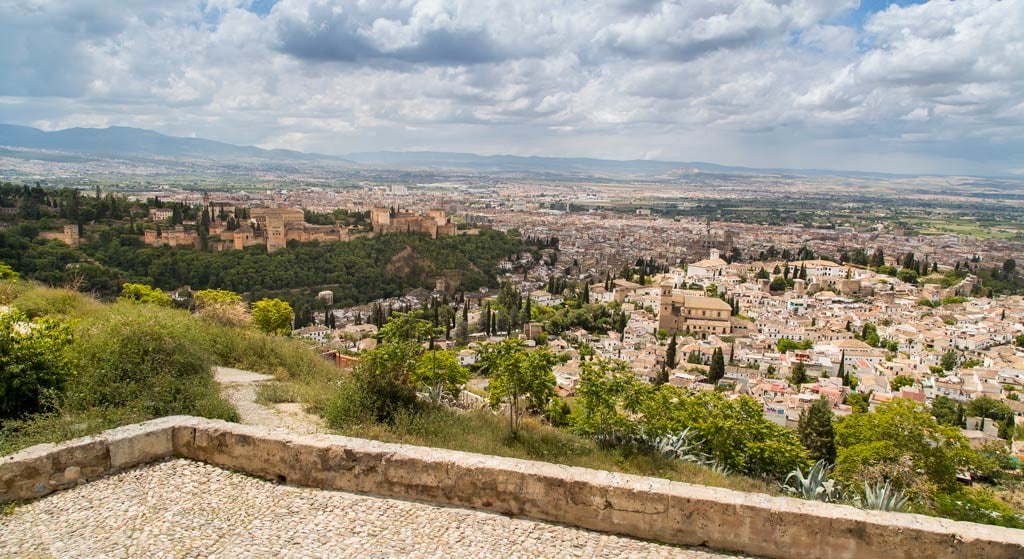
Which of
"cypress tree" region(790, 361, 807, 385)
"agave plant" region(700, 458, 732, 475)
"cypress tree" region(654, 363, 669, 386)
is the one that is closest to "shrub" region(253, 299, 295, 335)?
"agave plant" region(700, 458, 732, 475)

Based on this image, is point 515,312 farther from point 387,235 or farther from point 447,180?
point 447,180

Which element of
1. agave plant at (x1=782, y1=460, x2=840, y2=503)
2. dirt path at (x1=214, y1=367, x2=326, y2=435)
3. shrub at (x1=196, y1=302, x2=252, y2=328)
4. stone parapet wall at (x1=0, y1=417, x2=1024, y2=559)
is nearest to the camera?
stone parapet wall at (x1=0, y1=417, x2=1024, y2=559)

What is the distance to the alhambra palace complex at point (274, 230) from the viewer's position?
42.2m

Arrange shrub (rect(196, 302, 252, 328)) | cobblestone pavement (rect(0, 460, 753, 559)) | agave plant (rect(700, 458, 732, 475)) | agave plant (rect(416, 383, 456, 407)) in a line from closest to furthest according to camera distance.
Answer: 1. cobblestone pavement (rect(0, 460, 753, 559))
2. agave plant (rect(416, 383, 456, 407))
3. agave plant (rect(700, 458, 732, 475))
4. shrub (rect(196, 302, 252, 328))

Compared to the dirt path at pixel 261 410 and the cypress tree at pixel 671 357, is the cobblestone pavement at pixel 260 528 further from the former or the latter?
the cypress tree at pixel 671 357

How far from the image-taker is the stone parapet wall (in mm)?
3482

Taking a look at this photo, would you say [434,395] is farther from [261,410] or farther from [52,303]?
[52,303]

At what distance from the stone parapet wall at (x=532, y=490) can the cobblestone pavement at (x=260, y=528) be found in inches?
4.0

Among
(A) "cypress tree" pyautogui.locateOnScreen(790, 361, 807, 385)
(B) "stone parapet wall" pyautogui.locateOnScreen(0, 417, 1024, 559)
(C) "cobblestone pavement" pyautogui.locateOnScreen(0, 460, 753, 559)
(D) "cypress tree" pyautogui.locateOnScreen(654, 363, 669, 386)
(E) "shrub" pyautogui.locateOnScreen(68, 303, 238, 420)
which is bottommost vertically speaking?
(A) "cypress tree" pyautogui.locateOnScreen(790, 361, 807, 385)

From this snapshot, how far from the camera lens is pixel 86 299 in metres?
9.98

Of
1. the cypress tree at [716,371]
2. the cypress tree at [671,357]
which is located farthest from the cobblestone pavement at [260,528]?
the cypress tree at [671,357]

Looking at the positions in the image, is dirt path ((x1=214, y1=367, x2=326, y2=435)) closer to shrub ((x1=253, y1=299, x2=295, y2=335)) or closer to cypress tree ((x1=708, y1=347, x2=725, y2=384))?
shrub ((x1=253, y1=299, x2=295, y2=335))

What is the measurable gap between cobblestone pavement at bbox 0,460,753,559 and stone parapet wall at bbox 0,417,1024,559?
0.10 metres

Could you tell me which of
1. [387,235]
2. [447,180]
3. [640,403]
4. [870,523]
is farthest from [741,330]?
[447,180]
